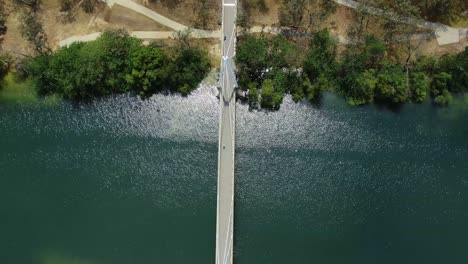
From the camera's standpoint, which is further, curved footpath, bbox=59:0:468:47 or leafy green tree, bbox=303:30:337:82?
curved footpath, bbox=59:0:468:47

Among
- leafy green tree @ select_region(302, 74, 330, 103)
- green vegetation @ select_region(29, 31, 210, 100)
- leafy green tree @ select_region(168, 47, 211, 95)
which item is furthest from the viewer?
leafy green tree @ select_region(302, 74, 330, 103)

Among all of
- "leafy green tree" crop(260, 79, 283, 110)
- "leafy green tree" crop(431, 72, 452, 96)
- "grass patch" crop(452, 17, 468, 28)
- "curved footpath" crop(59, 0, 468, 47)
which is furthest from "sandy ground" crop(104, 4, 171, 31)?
"grass patch" crop(452, 17, 468, 28)

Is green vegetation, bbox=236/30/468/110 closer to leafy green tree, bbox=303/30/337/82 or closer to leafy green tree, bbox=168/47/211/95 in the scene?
leafy green tree, bbox=303/30/337/82

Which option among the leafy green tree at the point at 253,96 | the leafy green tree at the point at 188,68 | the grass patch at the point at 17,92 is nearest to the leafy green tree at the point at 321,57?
the leafy green tree at the point at 253,96

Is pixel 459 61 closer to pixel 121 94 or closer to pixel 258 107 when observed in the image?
pixel 258 107

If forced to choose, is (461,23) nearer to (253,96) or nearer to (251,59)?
(251,59)

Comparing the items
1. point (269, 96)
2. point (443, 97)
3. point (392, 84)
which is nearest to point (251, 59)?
point (269, 96)

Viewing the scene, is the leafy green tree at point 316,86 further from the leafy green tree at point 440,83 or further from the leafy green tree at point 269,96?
the leafy green tree at point 440,83
